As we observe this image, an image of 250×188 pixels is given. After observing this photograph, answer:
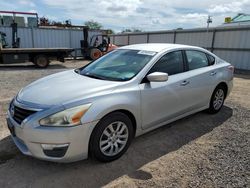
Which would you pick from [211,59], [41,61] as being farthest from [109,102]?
[41,61]

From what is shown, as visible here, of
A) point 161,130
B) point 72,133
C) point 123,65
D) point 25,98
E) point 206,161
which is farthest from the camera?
point 161,130

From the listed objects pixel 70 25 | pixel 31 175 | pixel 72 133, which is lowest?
pixel 31 175

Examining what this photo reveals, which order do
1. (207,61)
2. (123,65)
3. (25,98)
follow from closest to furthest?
(25,98)
(123,65)
(207,61)

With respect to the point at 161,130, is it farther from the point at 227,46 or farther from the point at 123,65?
the point at 227,46

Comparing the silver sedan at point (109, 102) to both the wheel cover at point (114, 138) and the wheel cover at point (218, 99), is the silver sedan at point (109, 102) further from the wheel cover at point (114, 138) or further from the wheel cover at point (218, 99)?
the wheel cover at point (218, 99)

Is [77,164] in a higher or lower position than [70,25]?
lower

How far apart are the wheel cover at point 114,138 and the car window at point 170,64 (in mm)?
1014

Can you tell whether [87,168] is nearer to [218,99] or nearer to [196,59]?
[196,59]

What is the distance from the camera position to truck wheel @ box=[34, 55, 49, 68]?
13.2 m

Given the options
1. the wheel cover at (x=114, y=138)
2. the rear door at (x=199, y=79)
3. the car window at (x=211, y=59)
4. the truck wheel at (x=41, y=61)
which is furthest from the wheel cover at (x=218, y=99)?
the truck wheel at (x=41, y=61)

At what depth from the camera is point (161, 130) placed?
4215 mm

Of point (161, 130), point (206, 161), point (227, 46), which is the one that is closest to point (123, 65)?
point (161, 130)

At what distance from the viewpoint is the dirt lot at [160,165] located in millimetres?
2752

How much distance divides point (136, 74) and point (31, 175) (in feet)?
6.40
